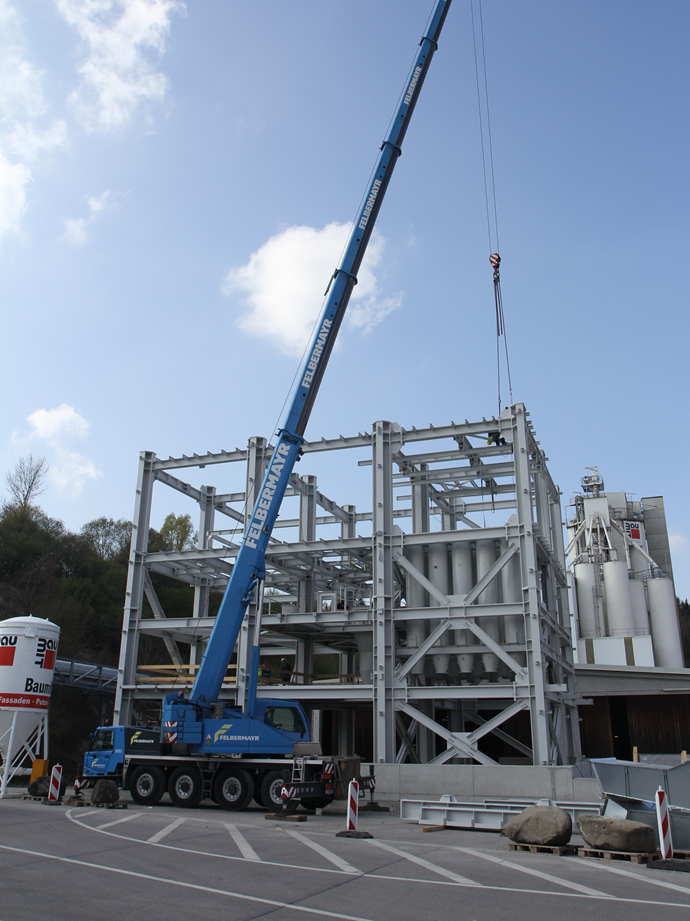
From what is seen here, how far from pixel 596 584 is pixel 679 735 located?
21.6 meters

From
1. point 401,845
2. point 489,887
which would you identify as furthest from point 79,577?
point 489,887

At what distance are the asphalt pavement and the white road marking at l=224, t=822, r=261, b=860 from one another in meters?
0.02

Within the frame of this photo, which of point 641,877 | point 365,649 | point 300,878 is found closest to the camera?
point 300,878

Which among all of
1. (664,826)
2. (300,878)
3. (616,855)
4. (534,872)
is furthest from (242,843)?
(664,826)

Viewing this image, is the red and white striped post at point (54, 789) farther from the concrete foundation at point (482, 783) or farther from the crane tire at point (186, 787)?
the concrete foundation at point (482, 783)

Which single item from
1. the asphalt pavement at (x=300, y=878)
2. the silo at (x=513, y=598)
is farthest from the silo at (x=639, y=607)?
the asphalt pavement at (x=300, y=878)

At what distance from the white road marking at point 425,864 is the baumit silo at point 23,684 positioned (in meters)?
15.3

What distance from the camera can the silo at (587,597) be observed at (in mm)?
55625

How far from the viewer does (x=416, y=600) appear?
2427 cm

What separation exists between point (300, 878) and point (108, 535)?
190 feet

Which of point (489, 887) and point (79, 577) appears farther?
point (79, 577)

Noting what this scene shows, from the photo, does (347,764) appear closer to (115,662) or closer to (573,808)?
(573,808)

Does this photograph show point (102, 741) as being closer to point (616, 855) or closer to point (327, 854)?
point (327, 854)

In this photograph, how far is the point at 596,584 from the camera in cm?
5628
